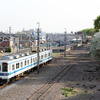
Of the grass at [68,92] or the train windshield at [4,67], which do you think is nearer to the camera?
the grass at [68,92]

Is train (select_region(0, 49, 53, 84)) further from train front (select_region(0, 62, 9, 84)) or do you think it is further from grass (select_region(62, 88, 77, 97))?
grass (select_region(62, 88, 77, 97))

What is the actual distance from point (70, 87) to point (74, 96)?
2.70 meters

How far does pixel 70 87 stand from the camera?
57.8ft

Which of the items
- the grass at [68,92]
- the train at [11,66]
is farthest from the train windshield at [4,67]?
the grass at [68,92]

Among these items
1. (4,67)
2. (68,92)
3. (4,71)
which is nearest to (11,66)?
(4,67)

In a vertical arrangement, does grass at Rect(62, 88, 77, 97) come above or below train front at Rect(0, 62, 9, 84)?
below

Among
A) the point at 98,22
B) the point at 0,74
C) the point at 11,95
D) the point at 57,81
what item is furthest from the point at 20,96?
the point at 98,22

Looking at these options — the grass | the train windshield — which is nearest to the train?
the train windshield

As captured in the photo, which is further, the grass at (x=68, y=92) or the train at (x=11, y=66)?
the train at (x=11, y=66)

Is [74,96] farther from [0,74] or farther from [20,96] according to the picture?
[0,74]

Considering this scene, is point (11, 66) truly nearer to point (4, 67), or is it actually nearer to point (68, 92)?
point (4, 67)

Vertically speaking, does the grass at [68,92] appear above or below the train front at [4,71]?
below

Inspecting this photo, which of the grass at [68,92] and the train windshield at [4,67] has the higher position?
the train windshield at [4,67]

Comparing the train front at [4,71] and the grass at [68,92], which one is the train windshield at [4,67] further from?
the grass at [68,92]
